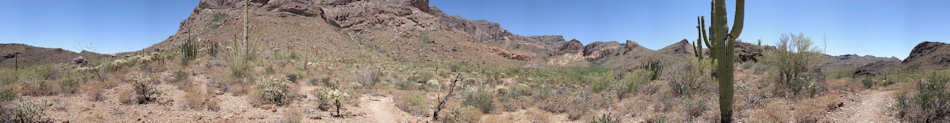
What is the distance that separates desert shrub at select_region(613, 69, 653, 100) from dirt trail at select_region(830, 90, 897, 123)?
5.30 meters

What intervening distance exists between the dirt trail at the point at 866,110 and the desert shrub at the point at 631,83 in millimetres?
5296

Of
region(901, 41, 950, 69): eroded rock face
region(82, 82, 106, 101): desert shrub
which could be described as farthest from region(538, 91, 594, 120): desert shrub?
region(901, 41, 950, 69): eroded rock face

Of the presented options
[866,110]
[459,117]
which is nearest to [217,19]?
[459,117]

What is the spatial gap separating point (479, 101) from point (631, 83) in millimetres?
6880

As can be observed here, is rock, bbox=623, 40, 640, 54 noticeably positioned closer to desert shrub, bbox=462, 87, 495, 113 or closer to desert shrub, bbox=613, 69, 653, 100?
desert shrub, bbox=613, 69, 653, 100

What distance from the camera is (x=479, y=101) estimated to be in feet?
30.6

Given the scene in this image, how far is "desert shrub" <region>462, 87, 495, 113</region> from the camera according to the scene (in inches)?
356

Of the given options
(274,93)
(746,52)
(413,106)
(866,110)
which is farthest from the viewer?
(746,52)

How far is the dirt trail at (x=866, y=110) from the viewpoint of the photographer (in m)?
5.33

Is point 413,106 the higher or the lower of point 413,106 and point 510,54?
the lower

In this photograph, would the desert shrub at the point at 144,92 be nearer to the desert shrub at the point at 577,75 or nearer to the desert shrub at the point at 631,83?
the desert shrub at the point at 631,83

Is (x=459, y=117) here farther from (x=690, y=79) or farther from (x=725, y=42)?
(x=690, y=79)

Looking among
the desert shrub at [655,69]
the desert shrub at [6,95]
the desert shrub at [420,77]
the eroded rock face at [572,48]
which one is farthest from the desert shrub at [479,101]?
the eroded rock face at [572,48]

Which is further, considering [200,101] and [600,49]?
[600,49]
